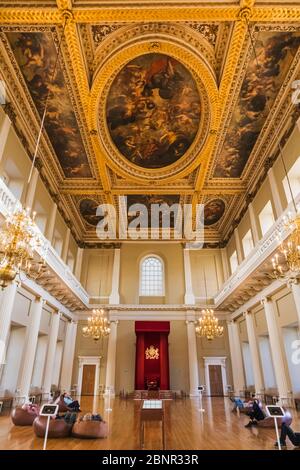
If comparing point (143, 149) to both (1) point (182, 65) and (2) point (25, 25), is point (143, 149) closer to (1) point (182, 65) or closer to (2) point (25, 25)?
(1) point (182, 65)

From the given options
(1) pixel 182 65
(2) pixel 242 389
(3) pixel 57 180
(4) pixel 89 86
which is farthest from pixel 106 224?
(2) pixel 242 389

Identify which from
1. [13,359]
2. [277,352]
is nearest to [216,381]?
[277,352]

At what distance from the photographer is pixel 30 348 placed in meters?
10.8

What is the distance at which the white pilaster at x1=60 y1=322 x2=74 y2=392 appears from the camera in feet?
49.7

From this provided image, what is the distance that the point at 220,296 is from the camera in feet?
51.3

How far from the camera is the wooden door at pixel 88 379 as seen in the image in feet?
50.8

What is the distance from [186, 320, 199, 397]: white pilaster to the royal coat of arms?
1.90m

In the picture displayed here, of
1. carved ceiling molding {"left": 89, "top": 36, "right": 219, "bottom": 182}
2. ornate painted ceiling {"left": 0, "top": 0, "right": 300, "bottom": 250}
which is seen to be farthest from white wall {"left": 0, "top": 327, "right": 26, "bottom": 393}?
carved ceiling molding {"left": 89, "top": 36, "right": 219, "bottom": 182}

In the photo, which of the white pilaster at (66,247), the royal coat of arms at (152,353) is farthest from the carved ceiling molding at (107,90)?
the royal coat of arms at (152,353)

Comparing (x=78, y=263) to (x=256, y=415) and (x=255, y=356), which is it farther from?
(x=256, y=415)

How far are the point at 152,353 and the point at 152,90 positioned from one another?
13.4m

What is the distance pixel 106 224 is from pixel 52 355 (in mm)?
8312

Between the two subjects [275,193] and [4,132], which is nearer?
[4,132]

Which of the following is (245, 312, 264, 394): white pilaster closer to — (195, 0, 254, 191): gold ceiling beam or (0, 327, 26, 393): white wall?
(195, 0, 254, 191): gold ceiling beam
